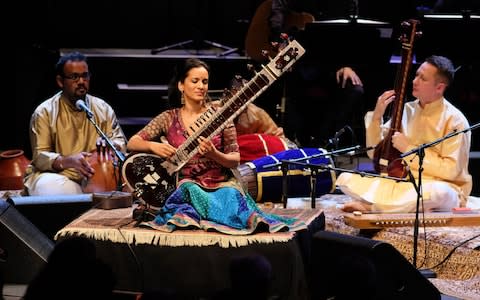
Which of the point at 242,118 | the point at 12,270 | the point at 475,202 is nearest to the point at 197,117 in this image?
the point at 12,270

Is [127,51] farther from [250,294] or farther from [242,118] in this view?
[250,294]

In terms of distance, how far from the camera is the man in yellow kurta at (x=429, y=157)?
7.19 m

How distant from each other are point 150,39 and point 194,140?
5.98 metres

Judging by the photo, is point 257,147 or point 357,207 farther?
point 257,147

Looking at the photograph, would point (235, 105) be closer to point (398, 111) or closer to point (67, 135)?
point (398, 111)

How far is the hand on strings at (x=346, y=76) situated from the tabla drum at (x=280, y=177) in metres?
1.63

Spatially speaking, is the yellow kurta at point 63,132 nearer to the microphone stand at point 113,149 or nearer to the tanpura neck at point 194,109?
the microphone stand at point 113,149

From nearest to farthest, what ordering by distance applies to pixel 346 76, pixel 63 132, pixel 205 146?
1. pixel 205 146
2. pixel 63 132
3. pixel 346 76

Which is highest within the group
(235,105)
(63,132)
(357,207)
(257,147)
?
(235,105)

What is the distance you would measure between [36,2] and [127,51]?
158 cm

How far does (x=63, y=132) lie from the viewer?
25.7ft

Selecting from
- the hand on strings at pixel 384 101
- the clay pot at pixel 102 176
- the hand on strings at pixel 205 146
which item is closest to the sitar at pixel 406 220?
the hand on strings at pixel 384 101

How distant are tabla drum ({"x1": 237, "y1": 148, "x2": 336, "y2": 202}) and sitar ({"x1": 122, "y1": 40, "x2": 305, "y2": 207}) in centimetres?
153

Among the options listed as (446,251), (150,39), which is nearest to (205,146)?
(446,251)
